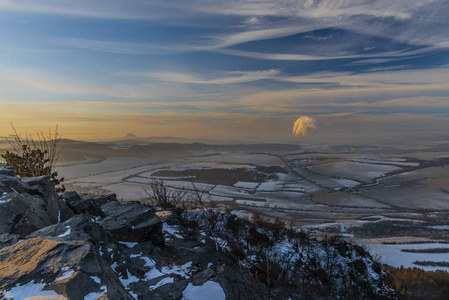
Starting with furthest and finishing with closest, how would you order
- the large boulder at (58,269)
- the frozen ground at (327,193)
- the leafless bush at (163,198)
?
the frozen ground at (327,193)
the leafless bush at (163,198)
the large boulder at (58,269)

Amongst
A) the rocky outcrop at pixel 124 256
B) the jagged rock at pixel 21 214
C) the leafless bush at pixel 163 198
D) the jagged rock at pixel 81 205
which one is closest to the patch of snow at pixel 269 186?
the leafless bush at pixel 163 198

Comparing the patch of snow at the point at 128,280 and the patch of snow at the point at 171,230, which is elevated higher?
the patch of snow at the point at 128,280

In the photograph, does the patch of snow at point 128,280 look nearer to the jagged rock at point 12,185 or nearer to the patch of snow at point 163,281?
the patch of snow at point 163,281

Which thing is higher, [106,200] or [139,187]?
[106,200]

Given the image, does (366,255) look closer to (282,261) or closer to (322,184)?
(282,261)

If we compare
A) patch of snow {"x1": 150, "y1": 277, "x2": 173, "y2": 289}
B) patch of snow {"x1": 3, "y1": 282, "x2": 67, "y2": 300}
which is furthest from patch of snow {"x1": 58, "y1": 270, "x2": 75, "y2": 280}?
patch of snow {"x1": 150, "y1": 277, "x2": 173, "y2": 289}

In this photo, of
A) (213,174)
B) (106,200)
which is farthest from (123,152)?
(106,200)
